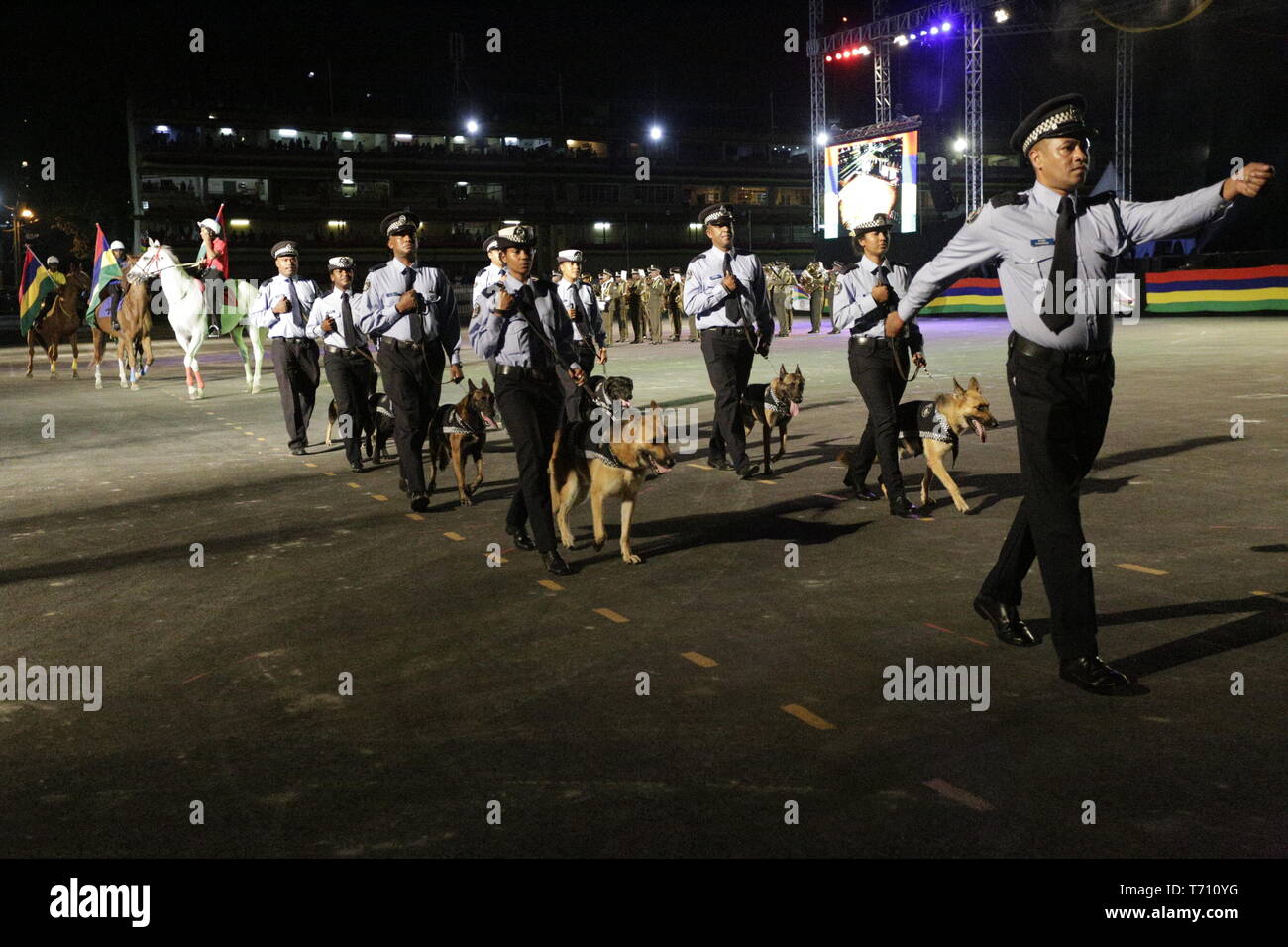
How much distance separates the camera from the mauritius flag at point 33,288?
941 inches

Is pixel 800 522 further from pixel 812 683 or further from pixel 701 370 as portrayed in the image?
pixel 701 370

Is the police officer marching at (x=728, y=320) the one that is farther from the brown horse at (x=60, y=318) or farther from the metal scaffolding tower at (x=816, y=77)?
the metal scaffolding tower at (x=816, y=77)

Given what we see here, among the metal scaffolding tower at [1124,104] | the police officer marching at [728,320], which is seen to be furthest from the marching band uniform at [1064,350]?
the metal scaffolding tower at [1124,104]

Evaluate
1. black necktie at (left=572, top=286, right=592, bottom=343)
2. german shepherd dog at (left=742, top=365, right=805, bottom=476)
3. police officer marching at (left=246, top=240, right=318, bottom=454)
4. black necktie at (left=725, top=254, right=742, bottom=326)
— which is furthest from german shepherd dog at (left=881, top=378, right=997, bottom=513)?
police officer marching at (left=246, top=240, right=318, bottom=454)

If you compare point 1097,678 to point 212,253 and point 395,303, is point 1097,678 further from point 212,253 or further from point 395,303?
point 212,253

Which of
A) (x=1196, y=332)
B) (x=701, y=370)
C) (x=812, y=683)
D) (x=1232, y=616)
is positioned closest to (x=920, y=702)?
(x=812, y=683)

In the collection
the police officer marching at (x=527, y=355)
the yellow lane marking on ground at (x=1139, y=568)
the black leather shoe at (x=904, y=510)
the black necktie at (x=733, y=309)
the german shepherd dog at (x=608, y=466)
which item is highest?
the black necktie at (x=733, y=309)

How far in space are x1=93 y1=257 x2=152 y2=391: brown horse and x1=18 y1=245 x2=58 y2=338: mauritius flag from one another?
1886mm

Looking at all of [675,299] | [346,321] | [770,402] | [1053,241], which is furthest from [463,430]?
[675,299]

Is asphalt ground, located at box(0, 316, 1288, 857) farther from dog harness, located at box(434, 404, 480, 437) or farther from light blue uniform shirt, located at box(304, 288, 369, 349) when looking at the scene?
light blue uniform shirt, located at box(304, 288, 369, 349)

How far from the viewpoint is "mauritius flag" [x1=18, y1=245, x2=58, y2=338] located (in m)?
23.9

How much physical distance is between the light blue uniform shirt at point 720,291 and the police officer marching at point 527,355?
3.15 meters

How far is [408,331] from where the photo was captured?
30.1 feet

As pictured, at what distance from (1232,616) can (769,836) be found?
3.27m
